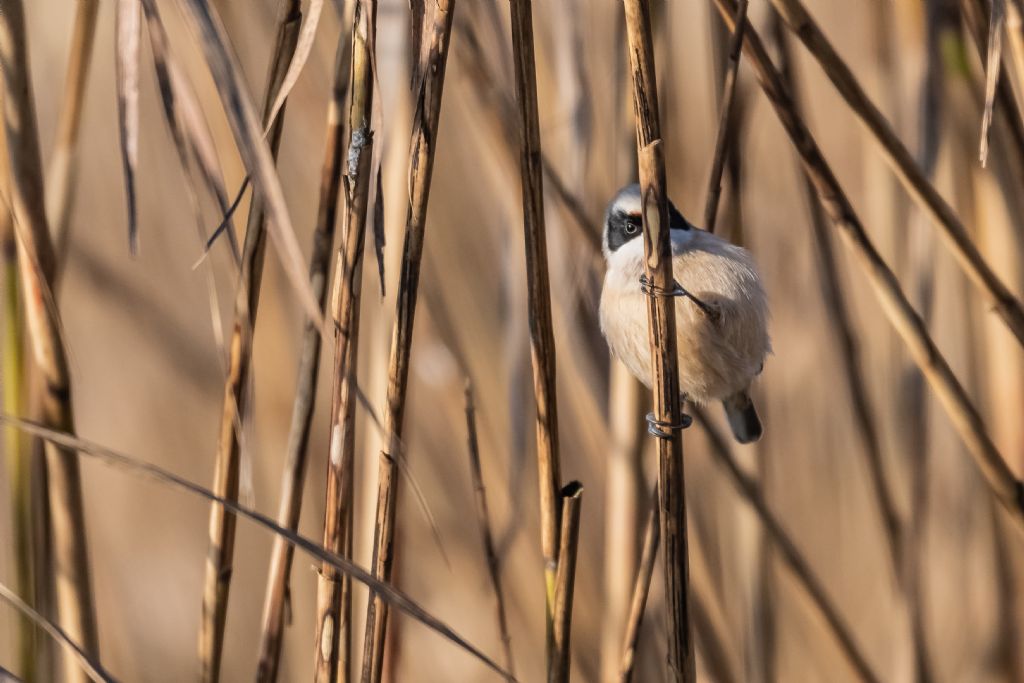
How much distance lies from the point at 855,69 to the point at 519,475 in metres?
1.08

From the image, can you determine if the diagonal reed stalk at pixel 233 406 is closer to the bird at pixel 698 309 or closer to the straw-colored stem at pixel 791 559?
the bird at pixel 698 309

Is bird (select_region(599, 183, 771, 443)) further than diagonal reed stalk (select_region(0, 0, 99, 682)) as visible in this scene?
Yes

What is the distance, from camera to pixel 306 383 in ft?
2.51

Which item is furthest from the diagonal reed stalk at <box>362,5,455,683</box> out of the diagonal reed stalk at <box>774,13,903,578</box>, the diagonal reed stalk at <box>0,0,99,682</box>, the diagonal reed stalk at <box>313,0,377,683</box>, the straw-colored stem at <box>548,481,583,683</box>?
the diagonal reed stalk at <box>774,13,903,578</box>

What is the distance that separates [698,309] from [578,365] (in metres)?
0.28

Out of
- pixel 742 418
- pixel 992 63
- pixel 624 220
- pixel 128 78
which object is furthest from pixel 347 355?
pixel 742 418

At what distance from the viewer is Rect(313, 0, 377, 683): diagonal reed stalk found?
0.61 m

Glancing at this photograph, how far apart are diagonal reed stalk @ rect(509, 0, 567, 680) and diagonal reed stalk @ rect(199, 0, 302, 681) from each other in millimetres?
204

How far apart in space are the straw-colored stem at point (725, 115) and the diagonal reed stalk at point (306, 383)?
328 millimetres

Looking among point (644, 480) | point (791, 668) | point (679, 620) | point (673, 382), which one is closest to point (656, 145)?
point (673, 382)

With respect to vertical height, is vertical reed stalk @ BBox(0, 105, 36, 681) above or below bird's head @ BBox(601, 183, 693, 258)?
below

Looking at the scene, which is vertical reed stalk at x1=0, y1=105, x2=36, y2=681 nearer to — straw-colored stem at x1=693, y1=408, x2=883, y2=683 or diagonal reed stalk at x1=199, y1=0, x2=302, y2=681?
diagonal reed stalk at x1=199, y1=0, x2=302, y2=681

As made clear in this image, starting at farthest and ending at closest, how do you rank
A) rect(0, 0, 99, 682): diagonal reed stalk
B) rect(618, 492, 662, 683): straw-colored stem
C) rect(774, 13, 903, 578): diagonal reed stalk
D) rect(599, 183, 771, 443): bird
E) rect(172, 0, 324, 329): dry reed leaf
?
rect(774, 13, 903, 578): diagonal reed stalk
rect(599, 183, 771, 443): bird
rect(618, 492, 662, 683): straw-colored stem
rect(0, 0, 99, 682): diagonal reed stalk
rect(172, 0, 324, 329): dry reed leaf

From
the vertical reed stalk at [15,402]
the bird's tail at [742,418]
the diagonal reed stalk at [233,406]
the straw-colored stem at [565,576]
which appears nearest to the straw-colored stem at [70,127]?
the vertical reed stalk at [15,402]
